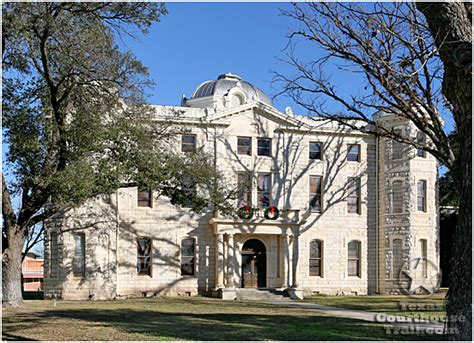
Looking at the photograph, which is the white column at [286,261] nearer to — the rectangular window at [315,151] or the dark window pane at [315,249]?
the dark window pane at [315,249]

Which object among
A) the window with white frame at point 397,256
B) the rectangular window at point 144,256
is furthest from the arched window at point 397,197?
the rectangular window at point 144,256

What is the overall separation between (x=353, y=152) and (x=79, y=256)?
52.5 ft

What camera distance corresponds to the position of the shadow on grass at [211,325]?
41.7 feet

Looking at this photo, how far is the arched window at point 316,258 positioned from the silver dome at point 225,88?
9.49 metres

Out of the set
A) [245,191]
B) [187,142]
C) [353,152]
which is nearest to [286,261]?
[245,191]

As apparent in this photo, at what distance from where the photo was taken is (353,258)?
113 feet

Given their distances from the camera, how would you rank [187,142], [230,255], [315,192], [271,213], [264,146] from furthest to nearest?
[315,192]
[264,146]
[187,142]
[271,213]
[230,255]

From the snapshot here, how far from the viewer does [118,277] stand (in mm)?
30609

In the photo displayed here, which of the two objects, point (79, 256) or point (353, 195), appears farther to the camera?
point (353, 195)

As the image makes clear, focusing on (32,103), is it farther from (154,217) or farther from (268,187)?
(268,187)

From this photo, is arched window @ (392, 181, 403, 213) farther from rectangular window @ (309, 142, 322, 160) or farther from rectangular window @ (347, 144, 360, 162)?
rectangular window @ (309, 142, 322, 160)

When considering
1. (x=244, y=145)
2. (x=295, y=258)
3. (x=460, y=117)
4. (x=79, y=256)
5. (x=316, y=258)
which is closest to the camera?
(x=460, y=117)

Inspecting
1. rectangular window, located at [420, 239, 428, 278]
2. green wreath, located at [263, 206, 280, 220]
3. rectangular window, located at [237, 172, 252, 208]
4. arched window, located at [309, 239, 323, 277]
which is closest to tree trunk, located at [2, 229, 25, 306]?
rectangular window, located at [237, 172, 252, 208]

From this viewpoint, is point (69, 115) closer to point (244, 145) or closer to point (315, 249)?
point (244, 145)
